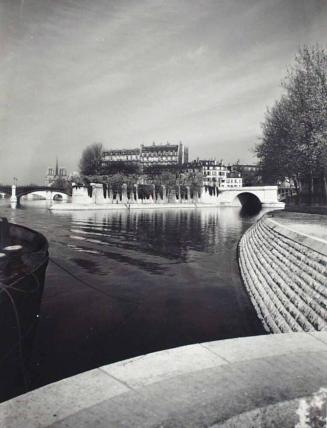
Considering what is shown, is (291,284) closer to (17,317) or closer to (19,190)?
(17,317)

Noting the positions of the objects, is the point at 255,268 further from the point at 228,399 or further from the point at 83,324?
the point at 228,399

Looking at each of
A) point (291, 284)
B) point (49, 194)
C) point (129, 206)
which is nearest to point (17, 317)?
point (291, 284)

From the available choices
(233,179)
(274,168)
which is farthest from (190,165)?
(274,168)

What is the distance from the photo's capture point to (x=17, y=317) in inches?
362

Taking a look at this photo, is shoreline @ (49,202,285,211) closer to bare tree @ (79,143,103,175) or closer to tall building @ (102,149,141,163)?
bare tree @ (79,143,103,175)

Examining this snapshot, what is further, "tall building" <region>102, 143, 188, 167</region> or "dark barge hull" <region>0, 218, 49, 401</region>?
"tall building" <region>102, 143, 188, 167</region>

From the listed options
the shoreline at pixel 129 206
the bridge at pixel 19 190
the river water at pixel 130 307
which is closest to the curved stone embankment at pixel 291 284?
the river water at pixel 130 307

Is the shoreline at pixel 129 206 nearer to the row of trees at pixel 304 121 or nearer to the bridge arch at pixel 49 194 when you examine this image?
the bridge arch at pixel 49 194

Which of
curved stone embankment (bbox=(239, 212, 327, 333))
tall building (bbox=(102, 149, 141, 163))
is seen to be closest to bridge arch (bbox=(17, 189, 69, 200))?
tall building (bbox=(102, 149, 141, 163))

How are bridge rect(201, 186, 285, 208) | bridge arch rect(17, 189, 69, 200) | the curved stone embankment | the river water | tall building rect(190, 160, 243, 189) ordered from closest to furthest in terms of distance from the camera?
the curved stone embankment
the river water
bridge arch rect(17, 189, 69, 200)
bridge rect(201, 186, 285, 208)
tall building rect(190, 160, 243, 189)

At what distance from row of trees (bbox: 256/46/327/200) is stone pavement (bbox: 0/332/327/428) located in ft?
82.7

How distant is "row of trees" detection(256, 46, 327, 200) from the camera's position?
2736cm

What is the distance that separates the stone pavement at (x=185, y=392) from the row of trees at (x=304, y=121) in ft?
82.7

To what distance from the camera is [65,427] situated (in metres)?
3.27
